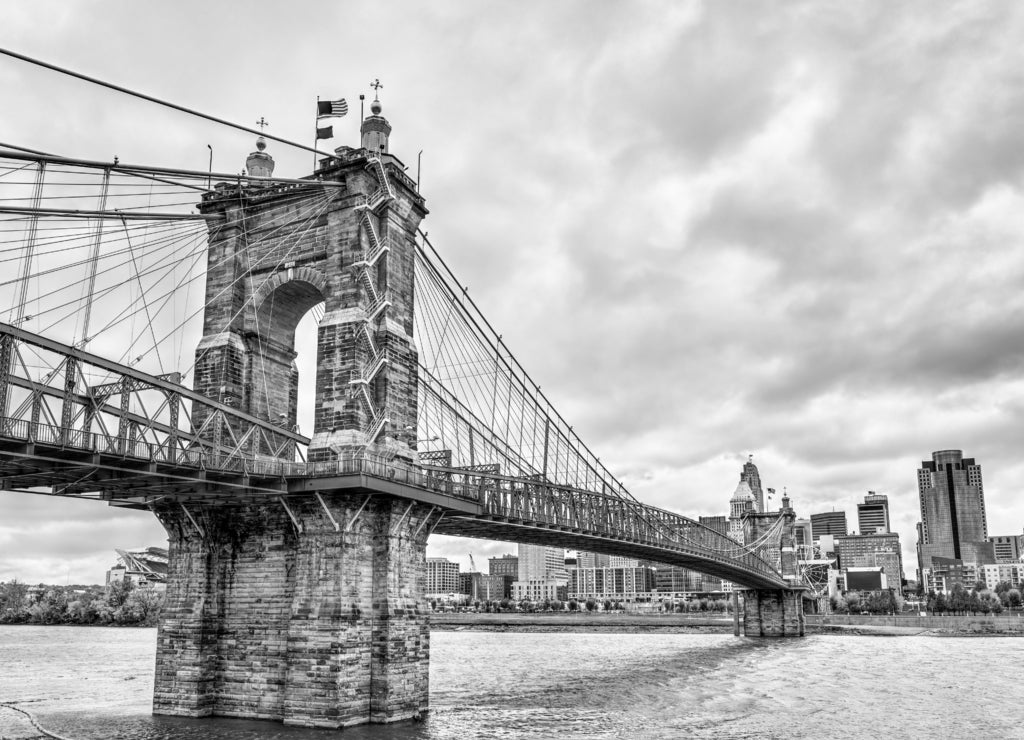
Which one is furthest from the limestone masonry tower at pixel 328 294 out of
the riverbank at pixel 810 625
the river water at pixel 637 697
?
the riverbank at pixel 810 625

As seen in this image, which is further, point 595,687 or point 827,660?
point 827,660

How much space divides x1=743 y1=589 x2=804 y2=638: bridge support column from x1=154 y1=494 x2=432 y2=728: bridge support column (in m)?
86.4

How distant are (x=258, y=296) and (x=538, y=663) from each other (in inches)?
1745

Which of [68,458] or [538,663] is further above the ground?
[68,458]

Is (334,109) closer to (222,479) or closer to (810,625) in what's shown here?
(222,479)

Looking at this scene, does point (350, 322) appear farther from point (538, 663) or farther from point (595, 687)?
point (538, 663)

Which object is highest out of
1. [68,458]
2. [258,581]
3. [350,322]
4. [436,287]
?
[436,287]

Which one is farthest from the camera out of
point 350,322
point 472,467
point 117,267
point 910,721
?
point 472,467

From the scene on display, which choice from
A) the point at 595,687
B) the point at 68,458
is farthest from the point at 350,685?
the point at 595,687

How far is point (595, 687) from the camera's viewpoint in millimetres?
51719

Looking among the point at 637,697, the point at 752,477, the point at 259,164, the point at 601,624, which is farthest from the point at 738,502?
the point at 259,164

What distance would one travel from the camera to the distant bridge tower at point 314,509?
33438 millimetres

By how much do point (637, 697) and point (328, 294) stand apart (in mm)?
26668

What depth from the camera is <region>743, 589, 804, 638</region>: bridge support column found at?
368 ft
